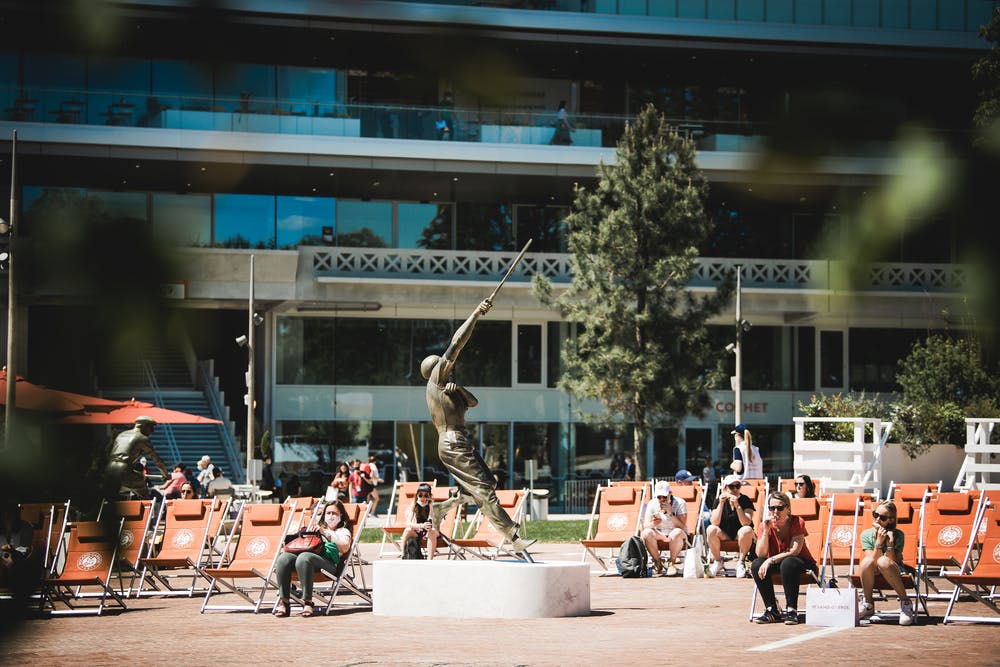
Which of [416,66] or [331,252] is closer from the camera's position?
[416,66]

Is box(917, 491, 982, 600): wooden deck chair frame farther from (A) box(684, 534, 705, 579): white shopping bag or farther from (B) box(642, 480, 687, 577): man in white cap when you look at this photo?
(B) box(642, 480, 687, 577): man in white cap

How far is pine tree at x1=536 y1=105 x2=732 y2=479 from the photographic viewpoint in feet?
95.2

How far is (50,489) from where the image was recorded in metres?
1.93

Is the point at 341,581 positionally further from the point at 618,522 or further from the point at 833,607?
the point at 833,607

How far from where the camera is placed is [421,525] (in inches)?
648

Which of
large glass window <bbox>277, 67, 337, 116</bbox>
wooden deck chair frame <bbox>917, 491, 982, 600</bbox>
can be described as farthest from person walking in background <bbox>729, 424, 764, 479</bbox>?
large glass window <bbox>277, 67, 337, 116</bbox>

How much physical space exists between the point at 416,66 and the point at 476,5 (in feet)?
0.39

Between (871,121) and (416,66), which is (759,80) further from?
(416,66)

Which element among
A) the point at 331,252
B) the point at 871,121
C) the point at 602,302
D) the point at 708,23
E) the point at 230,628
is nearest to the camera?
the point at 871,121

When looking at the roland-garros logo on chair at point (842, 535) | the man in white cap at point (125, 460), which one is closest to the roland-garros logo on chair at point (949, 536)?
the roland-garros logo on chair at point (842, 535)

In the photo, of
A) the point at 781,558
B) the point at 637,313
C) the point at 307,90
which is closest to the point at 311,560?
the point at 781,558

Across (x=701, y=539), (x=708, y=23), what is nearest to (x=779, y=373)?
(x=701, y=539)

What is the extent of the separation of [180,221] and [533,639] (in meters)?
9.83

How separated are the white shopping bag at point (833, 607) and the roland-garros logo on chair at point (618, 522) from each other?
18.4 ft
